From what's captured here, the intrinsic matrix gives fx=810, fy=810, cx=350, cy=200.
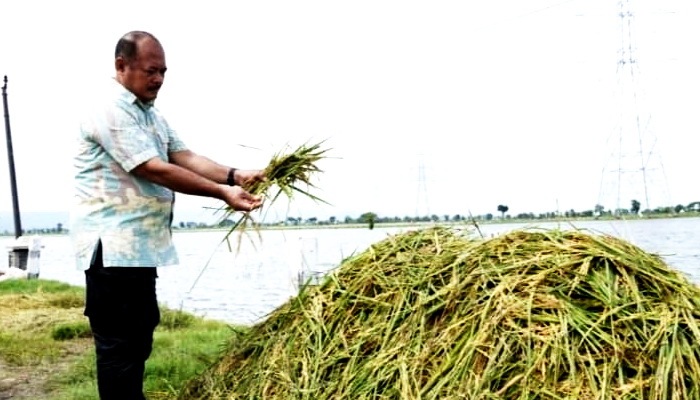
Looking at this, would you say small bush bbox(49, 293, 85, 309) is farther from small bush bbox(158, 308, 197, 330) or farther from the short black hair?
the short black hair

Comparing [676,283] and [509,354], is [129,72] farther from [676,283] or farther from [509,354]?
[676,283]

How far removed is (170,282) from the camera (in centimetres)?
1622

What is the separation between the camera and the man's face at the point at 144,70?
3304mm

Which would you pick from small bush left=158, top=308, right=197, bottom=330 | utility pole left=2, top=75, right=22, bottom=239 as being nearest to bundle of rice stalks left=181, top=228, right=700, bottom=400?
small bush left=158, top=308, right=197, bottom=330

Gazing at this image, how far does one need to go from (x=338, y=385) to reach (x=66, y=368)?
347cm

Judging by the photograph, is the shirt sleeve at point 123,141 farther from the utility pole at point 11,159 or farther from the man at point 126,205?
the utility pole at point 11,159

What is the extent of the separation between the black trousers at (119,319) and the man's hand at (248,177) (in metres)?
0.56

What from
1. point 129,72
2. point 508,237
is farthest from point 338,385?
point 129,72

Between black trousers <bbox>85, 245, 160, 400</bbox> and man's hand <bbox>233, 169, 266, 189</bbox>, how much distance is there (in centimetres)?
56

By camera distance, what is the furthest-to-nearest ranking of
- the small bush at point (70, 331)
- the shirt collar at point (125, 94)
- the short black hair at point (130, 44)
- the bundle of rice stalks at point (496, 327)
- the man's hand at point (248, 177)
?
1. the small bush at point (70, 331)
2. the man's hand at point (248, 177)
3. the shirt collar at point (125, 94)
4. the short black hair at point (130, 44)
5. the bundle of rice stalks at point (496, 327)

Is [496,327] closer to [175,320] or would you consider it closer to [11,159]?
[175,320]

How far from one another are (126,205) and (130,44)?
673 millimetres

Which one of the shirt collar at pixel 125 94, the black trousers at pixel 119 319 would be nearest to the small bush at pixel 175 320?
the black trousers at pixel 119 319

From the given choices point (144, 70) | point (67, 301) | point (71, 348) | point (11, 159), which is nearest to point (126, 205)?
point (144, 70)
